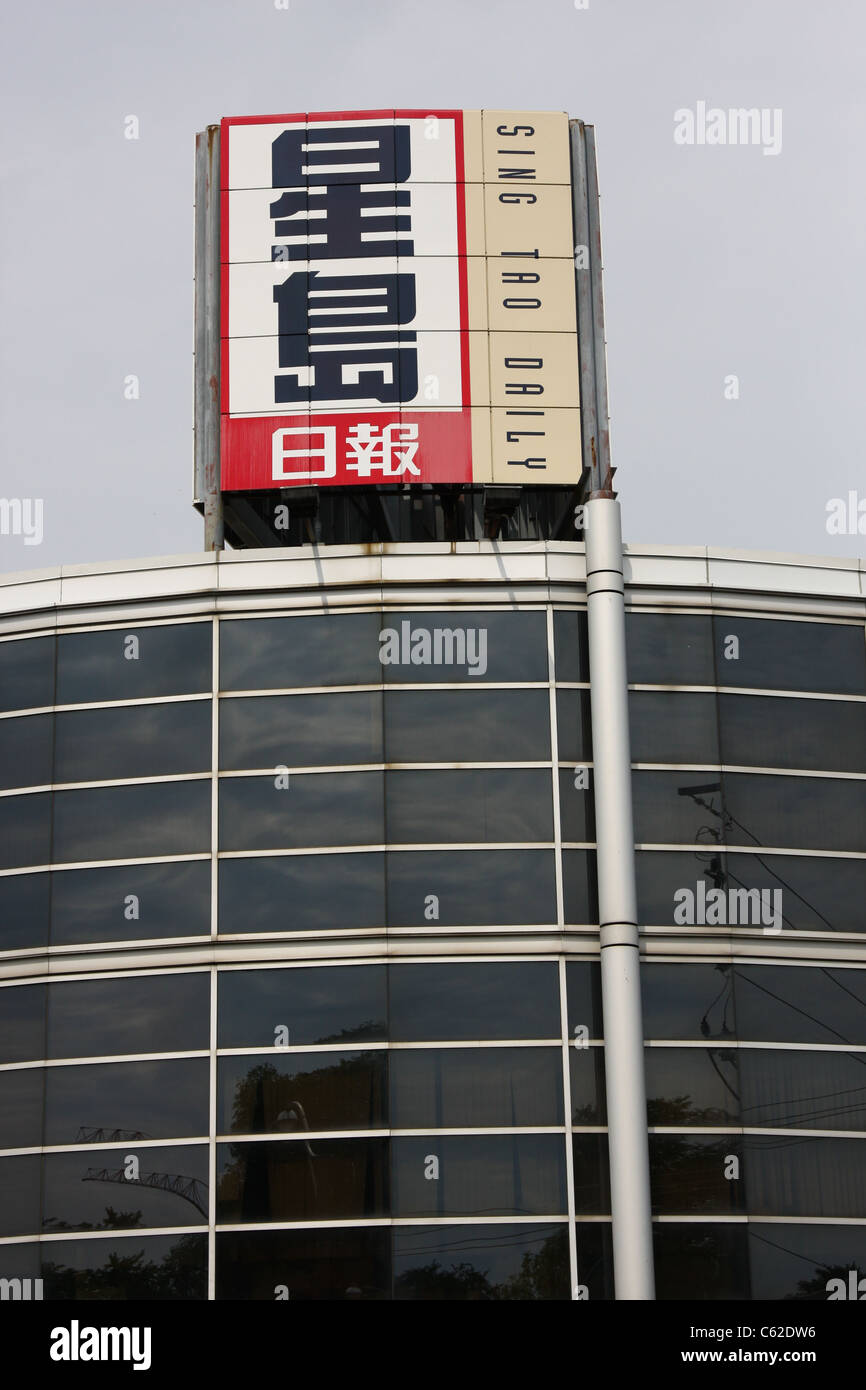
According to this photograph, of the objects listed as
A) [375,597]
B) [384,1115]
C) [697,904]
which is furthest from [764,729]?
[384,1115]

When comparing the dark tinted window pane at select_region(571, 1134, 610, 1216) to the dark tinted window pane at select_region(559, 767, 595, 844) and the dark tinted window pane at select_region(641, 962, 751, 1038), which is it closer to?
the dark tinted window pane at select_region(641, 962, 751, 1038)

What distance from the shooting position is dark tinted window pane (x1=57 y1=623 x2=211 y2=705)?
24.4 m

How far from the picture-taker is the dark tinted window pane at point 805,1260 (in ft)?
72.7

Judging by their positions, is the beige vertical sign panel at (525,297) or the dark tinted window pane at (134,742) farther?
the beige vertical sign panel at (525,297)

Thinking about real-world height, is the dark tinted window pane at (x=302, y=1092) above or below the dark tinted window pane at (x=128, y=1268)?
above

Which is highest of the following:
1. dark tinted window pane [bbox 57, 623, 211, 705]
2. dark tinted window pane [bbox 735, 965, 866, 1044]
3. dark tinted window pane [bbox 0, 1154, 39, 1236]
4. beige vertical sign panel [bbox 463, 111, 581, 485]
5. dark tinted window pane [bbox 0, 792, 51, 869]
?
beige vertical sign panel [bbox 463, 111, 581, 485]

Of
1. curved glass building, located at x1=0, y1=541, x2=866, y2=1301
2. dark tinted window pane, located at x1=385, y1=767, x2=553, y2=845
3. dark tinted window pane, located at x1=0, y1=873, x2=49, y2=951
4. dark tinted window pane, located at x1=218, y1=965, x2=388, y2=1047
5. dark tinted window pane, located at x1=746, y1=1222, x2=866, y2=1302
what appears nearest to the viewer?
dark tinted window pane, located at x1=746, y1=1222, x2=866, y2=1302

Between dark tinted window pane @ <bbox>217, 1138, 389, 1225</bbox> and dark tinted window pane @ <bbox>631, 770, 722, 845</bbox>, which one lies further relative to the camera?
dark tinted window pane @ <bbox>631, 770, 722, 845</bbox>

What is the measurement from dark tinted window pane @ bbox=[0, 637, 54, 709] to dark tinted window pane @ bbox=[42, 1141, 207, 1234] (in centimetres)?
591

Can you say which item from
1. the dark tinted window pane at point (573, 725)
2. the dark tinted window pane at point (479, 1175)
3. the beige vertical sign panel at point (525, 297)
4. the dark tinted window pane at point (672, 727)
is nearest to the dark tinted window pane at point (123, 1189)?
the dark tinted window pane at point (479, 1175)

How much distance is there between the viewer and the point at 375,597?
965 inches

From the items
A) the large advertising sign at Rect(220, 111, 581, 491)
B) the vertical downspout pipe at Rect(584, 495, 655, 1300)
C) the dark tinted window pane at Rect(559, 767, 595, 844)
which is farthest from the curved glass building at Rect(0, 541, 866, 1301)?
the large advertising sign at Rect(220, 111, 581, 491)

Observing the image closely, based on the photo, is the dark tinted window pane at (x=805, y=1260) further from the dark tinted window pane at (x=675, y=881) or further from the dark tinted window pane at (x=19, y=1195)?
the dark tinted window pane at (x=19, y=1195)

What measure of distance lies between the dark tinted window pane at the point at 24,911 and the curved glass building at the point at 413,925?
7 cm
